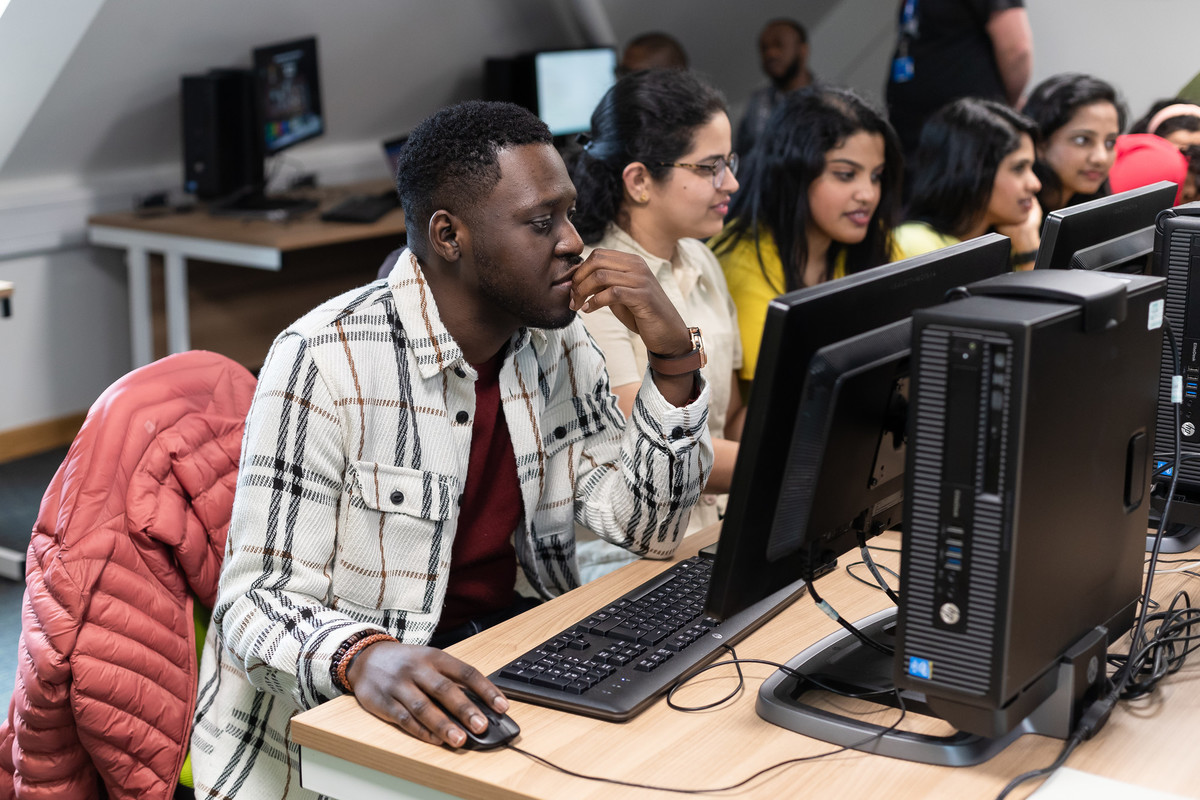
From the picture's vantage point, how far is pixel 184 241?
12.0 feet

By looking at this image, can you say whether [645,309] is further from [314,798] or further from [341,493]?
[314,798]

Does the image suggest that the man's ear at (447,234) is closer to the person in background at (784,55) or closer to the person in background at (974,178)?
the person in background at (974,178)

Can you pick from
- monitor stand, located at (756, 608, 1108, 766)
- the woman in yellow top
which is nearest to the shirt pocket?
monitor stand, located at (756, 608, 1108, 766)

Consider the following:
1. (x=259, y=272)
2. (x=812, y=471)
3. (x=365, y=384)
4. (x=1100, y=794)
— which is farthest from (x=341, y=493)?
(x=259, y=272)

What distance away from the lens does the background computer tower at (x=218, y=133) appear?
381 centimetres

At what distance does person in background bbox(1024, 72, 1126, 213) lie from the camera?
2963 millimetres

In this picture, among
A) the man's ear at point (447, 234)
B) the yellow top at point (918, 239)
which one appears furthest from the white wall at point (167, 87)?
the man's ear at point (447, 234)

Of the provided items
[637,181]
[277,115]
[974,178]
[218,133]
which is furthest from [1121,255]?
[277,115]

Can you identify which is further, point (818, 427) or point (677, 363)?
A: point (677, 363)

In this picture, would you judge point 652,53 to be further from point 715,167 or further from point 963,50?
point 715,167

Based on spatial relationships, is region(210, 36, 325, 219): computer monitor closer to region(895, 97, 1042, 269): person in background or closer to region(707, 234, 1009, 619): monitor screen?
region(895, 97, 1042, 269): person in background

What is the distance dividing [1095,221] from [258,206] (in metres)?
2.99

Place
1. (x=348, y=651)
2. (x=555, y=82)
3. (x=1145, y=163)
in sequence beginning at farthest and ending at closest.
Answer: (x=555, y=82) → (x=1145, y=163) → (x=348, y=651)

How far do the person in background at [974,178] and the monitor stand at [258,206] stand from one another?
200 centimetres
